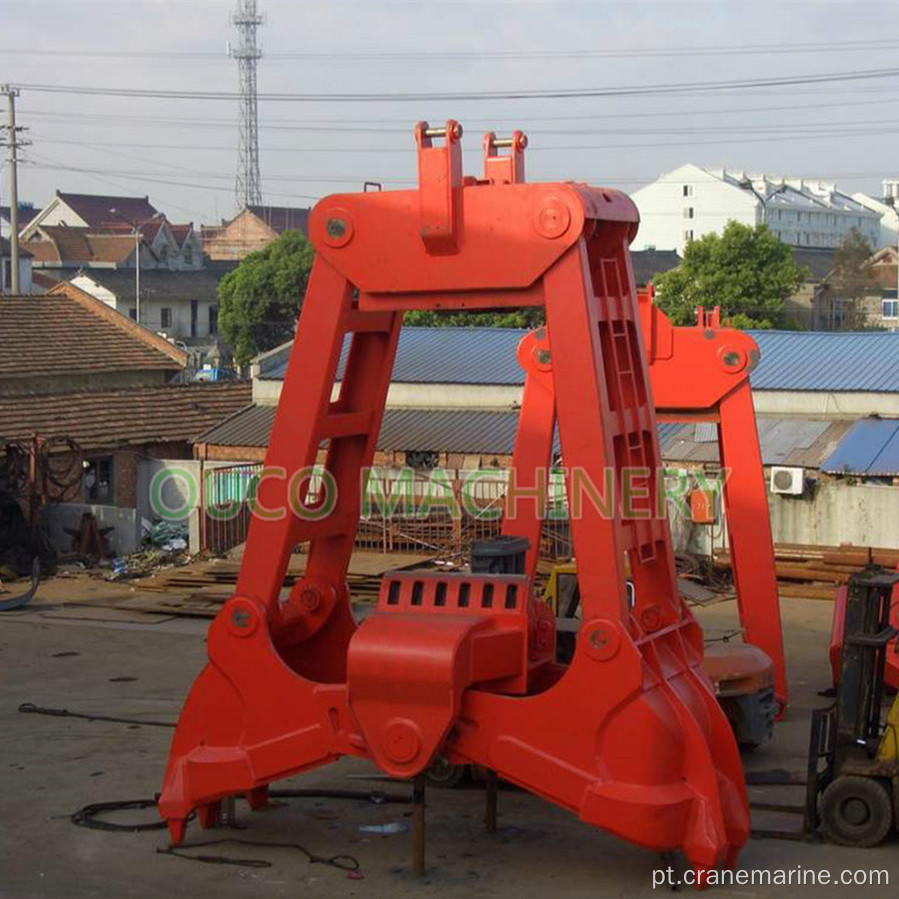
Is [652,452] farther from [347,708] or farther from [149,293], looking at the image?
[149,293]

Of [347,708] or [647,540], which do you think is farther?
[647,540]

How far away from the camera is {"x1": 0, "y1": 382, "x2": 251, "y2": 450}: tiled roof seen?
26766mm

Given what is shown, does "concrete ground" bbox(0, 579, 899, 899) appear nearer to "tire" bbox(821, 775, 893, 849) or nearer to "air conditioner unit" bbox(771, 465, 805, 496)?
"tire" bbox(821, 775, 893, 849)

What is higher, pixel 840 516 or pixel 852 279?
pixel 852 279

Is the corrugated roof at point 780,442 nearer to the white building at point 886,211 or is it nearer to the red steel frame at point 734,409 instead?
the red steel frame at point 734,409

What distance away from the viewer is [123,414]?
28609 mm

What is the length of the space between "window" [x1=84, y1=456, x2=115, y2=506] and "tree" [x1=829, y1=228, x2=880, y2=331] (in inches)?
1887

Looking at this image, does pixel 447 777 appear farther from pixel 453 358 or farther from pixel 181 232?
pixel 181 232

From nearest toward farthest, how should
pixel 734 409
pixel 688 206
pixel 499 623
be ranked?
pixel 499 623 < pixel 734 409 < pixel 688 206

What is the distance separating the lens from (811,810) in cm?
960

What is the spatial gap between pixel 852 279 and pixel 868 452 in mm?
49922

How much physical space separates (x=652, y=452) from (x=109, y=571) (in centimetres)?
1550

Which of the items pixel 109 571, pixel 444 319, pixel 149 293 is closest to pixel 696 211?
pixel 149 293

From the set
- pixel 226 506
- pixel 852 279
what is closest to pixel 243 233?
pixel 852 279
